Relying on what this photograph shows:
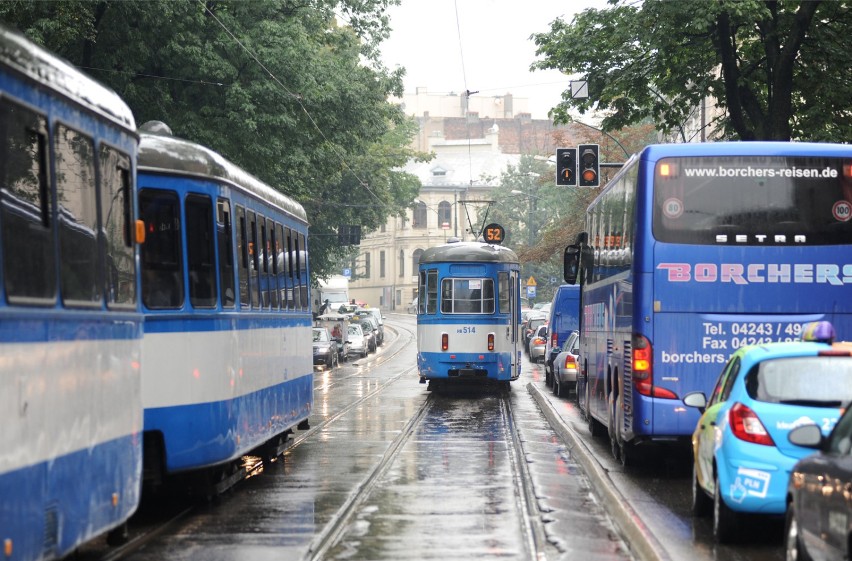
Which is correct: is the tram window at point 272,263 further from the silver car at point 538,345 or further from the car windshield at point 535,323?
the car windshield at point 535,323

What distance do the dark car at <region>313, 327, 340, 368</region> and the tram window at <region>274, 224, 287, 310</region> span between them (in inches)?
1322

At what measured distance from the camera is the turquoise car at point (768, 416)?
9766 mm

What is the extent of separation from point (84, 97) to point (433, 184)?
389 ft

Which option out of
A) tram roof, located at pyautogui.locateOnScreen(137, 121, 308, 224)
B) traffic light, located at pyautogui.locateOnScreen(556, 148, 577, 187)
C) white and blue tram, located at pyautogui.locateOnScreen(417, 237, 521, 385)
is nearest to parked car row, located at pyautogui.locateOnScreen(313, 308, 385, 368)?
white and blue tram, located at pyautogui.locateOnScreen(417, 237, 521, 385)

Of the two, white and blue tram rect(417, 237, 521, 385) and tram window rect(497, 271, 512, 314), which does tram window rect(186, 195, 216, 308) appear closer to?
white and blue tram rect(417, 237, 521, 385)

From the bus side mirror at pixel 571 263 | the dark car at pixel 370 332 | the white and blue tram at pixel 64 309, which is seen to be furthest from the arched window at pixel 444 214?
the white and blue tram at pixel 64 309

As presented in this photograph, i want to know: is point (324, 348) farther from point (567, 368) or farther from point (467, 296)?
point (567, 368)

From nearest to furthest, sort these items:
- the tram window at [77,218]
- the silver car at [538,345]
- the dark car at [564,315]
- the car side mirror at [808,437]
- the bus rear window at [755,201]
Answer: the car side mirror at [808,437]
the tram window at [77,218]
the bus rear window at [755,201]
the dark car at [564,315]
the silver car at [538,345]

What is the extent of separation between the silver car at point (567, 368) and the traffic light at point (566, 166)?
12.2 ft

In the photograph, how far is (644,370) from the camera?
14.5 metres

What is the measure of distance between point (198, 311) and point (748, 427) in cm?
485

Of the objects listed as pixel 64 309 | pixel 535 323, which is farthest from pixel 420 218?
pixel 64 309

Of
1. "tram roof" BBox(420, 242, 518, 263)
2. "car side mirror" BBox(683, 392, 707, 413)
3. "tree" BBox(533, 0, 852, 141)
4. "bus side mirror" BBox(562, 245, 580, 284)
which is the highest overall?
"tree" BBox(533, 0, 852, 141)

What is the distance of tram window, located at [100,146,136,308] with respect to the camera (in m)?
9.07
